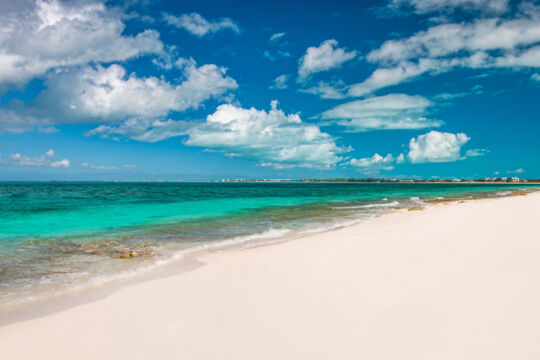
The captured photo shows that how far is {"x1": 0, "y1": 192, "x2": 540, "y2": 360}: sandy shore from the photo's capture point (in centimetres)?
384

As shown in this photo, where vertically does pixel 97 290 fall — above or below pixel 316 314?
below

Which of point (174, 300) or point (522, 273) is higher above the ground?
point (522, 273)

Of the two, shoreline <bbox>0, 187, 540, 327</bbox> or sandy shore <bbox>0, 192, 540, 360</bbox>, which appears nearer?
sandy shore <bbox>0, 192, 540, 360</bbox>

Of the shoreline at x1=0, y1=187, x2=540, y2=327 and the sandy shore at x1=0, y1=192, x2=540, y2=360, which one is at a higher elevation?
the sandy shore at x1=0, y1=192, x2=540, y2=360

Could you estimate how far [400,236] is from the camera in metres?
10.8

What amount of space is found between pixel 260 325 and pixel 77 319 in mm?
3015

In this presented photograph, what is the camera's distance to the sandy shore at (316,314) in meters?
3.84

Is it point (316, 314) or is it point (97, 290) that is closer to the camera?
point (316, 314)

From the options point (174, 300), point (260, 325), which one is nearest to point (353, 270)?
point (260, 325)

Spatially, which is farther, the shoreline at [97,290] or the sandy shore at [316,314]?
the shoreline at [97,290]

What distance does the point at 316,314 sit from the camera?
15.6 ft

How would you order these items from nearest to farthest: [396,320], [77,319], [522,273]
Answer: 1. [396,320]
2. [77,319]
3. [522,273]

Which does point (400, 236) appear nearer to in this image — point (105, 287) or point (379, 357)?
point (379, 357)

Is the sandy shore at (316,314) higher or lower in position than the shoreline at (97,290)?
higher
